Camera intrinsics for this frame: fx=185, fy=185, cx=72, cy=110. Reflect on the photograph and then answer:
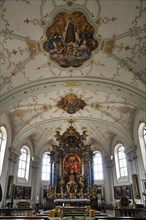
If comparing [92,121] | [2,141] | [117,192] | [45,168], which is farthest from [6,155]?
[117,192]

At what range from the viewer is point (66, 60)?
27.7 ft

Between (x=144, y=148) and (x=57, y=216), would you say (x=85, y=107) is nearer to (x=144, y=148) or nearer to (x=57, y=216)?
(x=144, y=148)

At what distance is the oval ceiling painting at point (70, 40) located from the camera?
6.77 m

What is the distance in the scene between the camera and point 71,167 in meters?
16.7

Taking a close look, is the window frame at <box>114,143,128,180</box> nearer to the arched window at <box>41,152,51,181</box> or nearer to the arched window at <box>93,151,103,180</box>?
the arched window at <box>93,151,103,180</box>

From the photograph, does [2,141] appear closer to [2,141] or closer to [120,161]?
[2,141]

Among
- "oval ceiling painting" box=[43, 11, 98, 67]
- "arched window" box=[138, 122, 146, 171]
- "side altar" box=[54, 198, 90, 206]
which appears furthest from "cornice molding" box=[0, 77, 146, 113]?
"side altar" box=[54, 198, 90, 206]

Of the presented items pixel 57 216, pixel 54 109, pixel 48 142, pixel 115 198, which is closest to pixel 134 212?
pixel 57 216

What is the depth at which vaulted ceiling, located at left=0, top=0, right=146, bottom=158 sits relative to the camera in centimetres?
632

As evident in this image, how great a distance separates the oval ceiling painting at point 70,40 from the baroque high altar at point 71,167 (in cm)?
835

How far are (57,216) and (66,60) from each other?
7.67 meters

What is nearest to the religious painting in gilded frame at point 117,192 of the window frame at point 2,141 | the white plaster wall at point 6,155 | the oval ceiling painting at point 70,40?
the white plaster wall at point 6,155

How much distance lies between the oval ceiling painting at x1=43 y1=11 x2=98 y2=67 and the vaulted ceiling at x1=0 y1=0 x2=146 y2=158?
4cm

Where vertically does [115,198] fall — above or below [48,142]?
below
